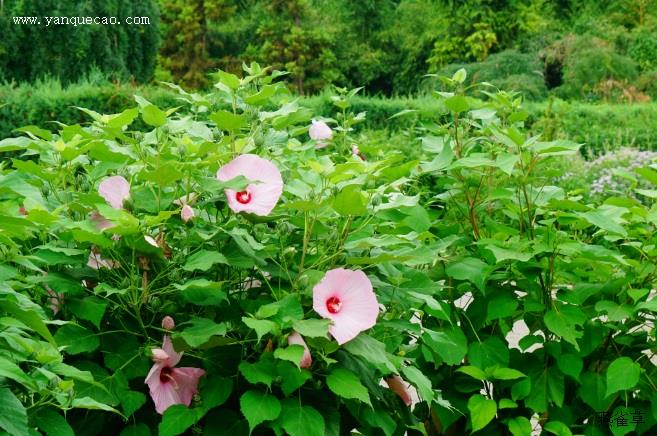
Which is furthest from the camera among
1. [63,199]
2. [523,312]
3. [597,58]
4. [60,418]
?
[597,58]

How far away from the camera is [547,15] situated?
26500 millimetres

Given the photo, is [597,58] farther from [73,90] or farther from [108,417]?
[108,417]

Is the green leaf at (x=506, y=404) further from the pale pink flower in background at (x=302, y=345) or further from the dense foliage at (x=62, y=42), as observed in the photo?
the dense foliage at (x=62, y=42)

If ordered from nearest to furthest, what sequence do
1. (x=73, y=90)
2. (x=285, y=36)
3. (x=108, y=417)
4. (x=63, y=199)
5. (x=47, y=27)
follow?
1. (x=108, y=417)
2. (x=63, y=199)
3. (x=73, y=90)
4. (x=47, y=27)
5. (x=285, y=36)

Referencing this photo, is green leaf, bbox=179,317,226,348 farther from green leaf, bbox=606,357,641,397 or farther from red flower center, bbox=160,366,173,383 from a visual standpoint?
green leaf, bbox=606,357,641,397

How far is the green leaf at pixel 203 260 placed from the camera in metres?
1.40

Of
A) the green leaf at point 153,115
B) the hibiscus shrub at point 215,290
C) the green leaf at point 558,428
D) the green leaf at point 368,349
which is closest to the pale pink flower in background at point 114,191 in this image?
the hibiscus shrub at point 215,290

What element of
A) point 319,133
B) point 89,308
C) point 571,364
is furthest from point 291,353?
point 319,133

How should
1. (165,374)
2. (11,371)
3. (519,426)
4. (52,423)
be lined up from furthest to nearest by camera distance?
1. (519,426)
2. (165,374)
3. (52,423)
4. (11,371)

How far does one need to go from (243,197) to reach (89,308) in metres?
0.31

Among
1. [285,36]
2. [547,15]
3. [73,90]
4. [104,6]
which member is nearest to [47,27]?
[104,6]

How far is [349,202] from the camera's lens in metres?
1.46

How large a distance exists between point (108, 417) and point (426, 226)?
775 millimetres

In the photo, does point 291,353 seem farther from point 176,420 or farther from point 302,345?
point 176,420
